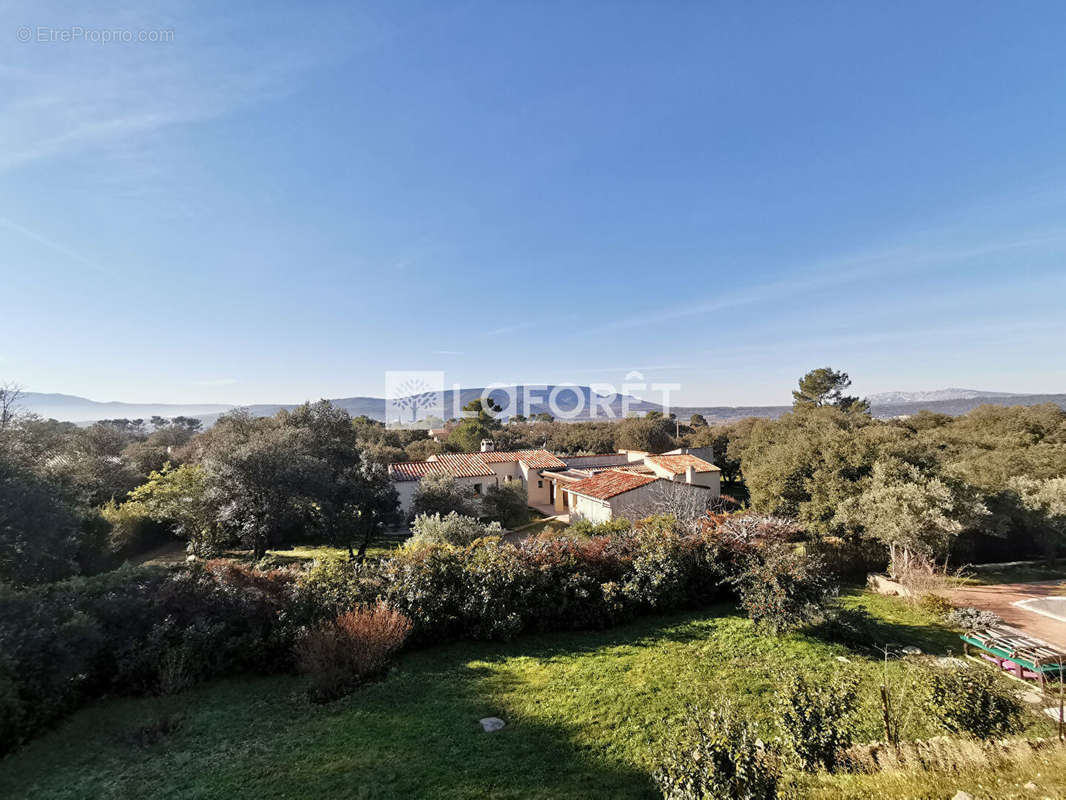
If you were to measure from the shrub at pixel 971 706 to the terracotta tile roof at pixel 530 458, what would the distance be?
81.7 ft

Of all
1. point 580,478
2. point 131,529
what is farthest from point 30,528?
point 580,478

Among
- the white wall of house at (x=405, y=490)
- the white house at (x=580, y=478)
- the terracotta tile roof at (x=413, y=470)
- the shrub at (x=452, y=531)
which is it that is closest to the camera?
the shrub at (x=452, y=531)

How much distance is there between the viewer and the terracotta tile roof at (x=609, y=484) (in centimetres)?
1936

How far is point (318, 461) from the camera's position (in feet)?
57.9

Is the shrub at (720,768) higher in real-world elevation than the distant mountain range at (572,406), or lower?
lower

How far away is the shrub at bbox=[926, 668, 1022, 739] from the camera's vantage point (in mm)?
4926

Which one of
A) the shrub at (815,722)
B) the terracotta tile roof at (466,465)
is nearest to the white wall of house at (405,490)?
the terracotta tile roof at (466,465)

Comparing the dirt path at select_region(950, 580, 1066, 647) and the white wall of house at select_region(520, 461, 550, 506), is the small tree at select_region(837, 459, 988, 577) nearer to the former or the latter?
the dirt path at select_region(950, 580, 1066, 647)

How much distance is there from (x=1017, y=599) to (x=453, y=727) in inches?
566

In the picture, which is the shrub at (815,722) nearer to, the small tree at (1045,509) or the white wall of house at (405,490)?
the small tree at (1045,509)

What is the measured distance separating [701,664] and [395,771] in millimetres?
5048

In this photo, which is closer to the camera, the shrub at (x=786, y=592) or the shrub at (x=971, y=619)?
the shrub at (x=786, y=592)

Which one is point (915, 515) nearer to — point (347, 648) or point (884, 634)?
point (884, 634)

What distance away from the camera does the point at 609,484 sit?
2098cm
